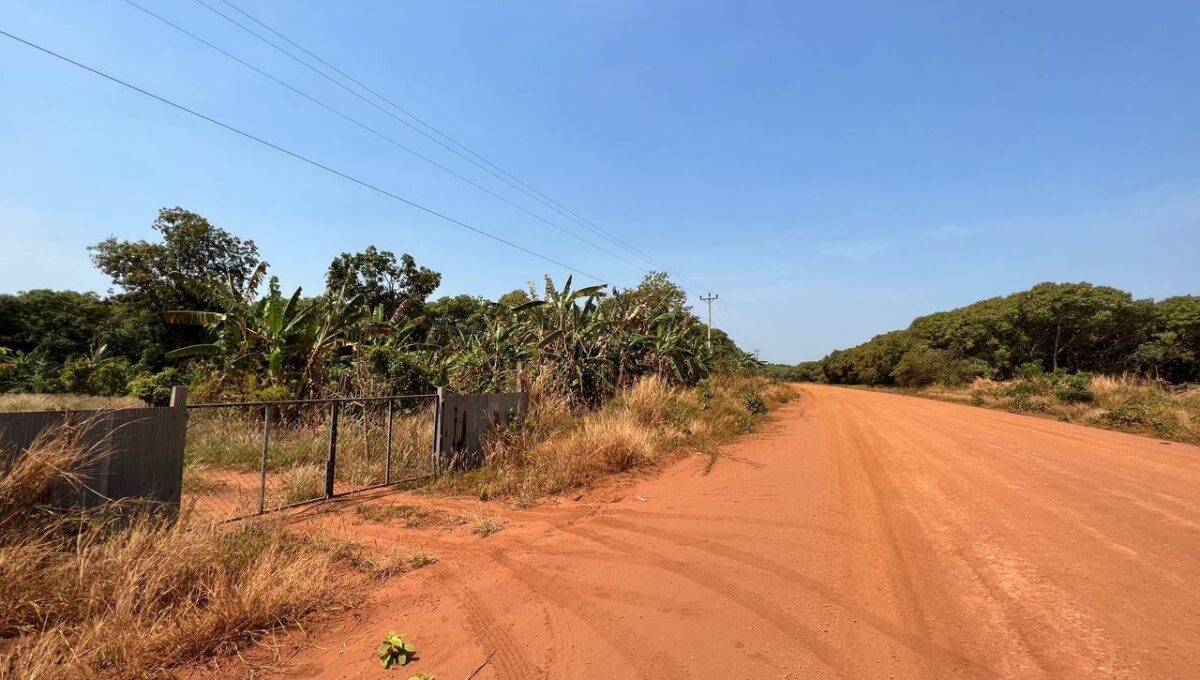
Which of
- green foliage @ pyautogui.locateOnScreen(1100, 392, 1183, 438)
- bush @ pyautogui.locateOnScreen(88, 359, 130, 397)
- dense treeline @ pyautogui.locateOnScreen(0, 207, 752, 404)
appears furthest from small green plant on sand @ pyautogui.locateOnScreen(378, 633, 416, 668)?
bush @ pyautogui.locateOnScreen(88, 359, 130, 397)

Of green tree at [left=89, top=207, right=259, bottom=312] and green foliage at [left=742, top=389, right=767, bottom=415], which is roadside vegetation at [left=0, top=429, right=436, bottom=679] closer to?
green foliage at [left=742, top=389, right=767, bottom=415]

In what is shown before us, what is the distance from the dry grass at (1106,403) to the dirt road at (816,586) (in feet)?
27.2

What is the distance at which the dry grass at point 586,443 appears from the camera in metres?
8.12

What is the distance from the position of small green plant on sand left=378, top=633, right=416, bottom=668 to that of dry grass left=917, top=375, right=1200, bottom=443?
60.1ft

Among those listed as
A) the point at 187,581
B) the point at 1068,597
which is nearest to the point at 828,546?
the point at 1068,597

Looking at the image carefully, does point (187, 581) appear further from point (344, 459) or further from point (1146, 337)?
point (1146, 337)

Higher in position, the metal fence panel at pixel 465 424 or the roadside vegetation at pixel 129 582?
the metal fence panel at pixel 465 424

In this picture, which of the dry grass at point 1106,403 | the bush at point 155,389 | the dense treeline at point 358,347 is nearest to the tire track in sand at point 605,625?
the dense treeline at point 358,347

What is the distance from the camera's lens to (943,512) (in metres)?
6.75

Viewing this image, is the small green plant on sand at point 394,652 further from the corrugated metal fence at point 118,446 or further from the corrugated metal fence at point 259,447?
the corrugated metal fence at point 118,446

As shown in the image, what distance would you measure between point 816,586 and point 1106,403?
2020cm

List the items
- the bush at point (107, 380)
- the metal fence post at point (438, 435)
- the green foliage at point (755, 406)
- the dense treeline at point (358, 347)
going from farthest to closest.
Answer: the bush at point (107, 380) < the green foliage at point (755, 406) < the dense treeline at point (358, 347) < the metal fence post at point (438, 435)

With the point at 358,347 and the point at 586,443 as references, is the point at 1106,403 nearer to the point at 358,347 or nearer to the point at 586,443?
the point at 586,443

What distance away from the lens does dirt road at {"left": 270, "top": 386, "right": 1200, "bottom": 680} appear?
3.52 metres
